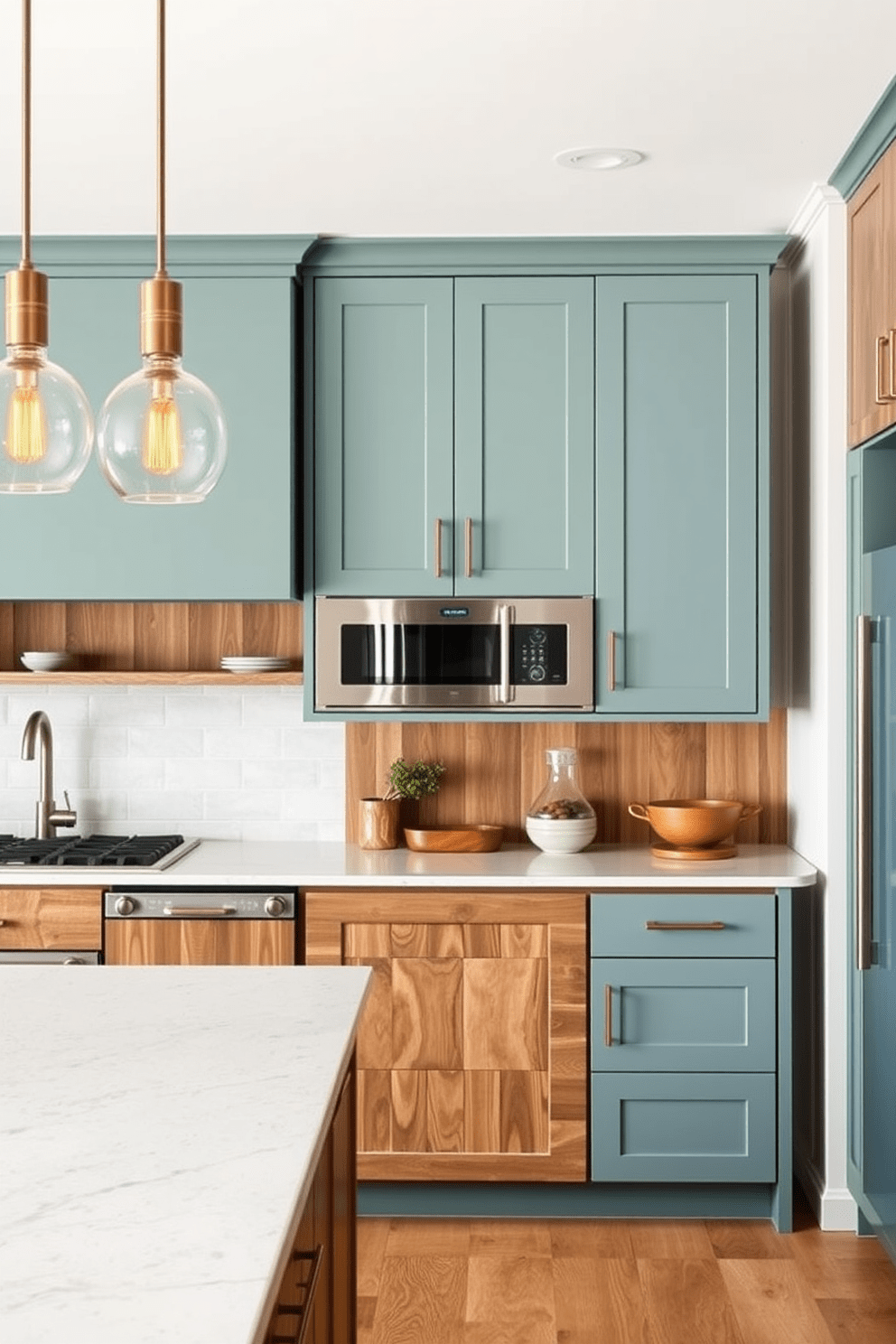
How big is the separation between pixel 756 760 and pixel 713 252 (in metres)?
1.43

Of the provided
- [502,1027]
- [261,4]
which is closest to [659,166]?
[261,4]

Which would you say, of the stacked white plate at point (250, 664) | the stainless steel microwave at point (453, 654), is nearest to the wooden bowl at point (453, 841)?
the stainless steel microwave at point (453, 654)

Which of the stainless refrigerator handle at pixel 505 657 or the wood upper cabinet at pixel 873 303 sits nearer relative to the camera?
the wood upper cabinet at pixel 873 303

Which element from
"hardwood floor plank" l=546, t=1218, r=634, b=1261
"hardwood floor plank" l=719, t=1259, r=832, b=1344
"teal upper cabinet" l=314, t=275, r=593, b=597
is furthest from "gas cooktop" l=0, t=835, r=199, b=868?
"hardwood floor plank" l=719, t=1259, r=832, b=1344

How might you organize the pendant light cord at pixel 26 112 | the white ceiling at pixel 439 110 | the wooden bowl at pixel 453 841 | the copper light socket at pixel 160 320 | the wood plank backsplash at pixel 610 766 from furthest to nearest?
the wood plank backsplash at pixel 610 766, the wooden bowl at pixel 453 841, the white ceiling at pixel 439 110, the copper light socket at pixel 160 320, the pendant light cord at pixel 26 112

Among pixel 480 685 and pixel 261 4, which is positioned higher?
pixel 261 4

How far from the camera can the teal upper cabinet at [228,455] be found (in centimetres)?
385

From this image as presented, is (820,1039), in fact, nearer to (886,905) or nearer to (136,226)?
(886,905)

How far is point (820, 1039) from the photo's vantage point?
3768mm

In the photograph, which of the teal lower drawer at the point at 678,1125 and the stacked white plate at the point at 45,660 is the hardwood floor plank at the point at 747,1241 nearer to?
the teal lower drawer at the point at 678,1125

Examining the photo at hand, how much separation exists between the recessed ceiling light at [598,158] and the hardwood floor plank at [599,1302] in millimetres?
2543

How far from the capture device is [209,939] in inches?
144

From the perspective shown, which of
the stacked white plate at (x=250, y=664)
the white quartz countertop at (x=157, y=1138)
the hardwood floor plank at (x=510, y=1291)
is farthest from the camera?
the stacked white plate at (x=250, y=664)

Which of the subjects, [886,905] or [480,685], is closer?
[886,905]
